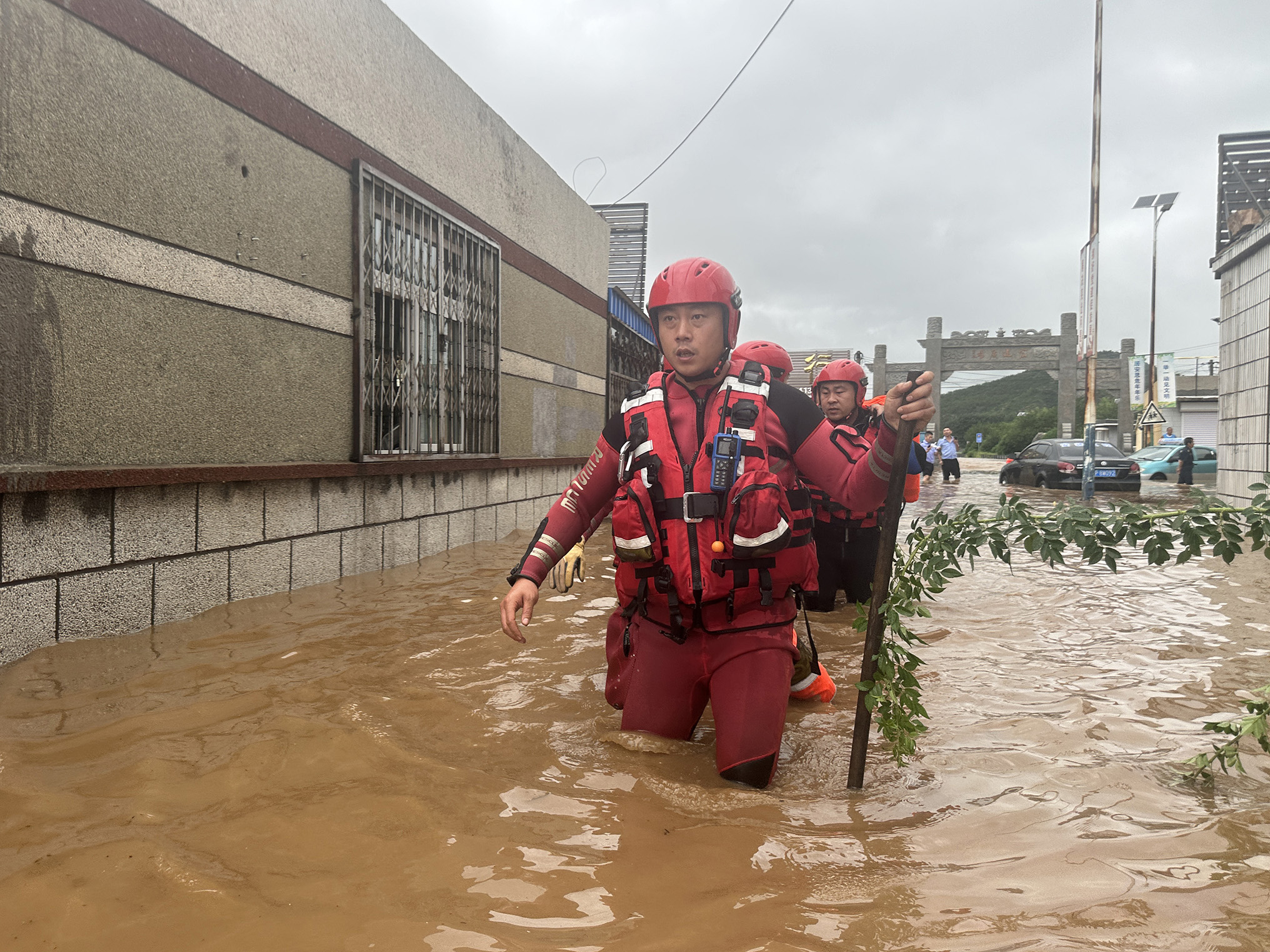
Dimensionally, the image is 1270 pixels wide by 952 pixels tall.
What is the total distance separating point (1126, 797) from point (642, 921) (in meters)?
1.79

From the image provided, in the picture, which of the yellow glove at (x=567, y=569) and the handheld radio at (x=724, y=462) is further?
the yellow glove at (x=567, y=569)

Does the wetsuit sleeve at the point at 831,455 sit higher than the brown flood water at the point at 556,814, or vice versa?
the wetsuit sleeve at the point at 831,455

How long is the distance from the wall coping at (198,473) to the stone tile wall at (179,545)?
76mm

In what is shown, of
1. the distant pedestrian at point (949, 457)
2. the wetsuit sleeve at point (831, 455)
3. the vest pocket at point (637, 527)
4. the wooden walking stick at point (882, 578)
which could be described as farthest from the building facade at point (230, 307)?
the distant pedestrian at point (949, 457)

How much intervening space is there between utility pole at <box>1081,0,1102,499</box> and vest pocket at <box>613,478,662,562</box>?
17.6m

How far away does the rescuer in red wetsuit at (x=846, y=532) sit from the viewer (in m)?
5.57

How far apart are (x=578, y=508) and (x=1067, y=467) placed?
19.5 m

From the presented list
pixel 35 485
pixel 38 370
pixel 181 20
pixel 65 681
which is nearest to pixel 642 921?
pixel 65 681

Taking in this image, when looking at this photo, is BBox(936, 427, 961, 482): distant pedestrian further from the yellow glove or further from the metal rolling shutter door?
the metal rolling shutter door

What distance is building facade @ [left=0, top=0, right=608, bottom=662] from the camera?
3832 millimetres

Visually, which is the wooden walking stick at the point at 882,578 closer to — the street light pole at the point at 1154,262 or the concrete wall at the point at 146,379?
the concrete wall at the point at 146,379

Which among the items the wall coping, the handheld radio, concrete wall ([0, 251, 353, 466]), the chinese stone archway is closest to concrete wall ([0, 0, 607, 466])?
concrete wall ([0, 251, 353, 466])

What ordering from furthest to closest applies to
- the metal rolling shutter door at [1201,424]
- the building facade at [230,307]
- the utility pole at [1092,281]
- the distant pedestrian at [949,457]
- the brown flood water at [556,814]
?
the metal rolling shutter door at [1201,424]
the distant pedestrian at [949,457]
the utility pole at [1092,281]
the building facade at [230,307]
the brown flood water at [556,814]

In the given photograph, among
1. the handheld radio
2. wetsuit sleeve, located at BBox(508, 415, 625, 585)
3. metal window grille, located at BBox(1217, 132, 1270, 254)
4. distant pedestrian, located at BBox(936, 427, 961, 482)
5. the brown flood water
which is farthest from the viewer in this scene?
distant pedestrian, located at BBox(936, 427, 961, 482)
